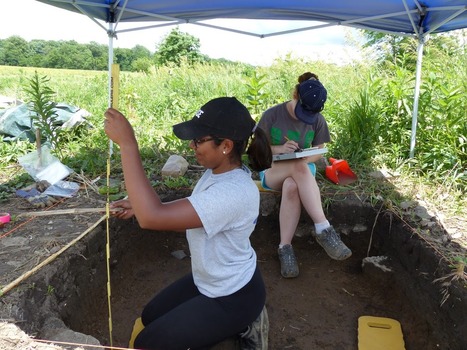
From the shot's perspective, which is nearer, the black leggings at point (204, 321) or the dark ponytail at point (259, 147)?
the black leggings at point (204, 321)

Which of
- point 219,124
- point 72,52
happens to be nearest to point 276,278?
point 219,124

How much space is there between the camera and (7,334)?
1.66m

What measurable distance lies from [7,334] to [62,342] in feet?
0.76

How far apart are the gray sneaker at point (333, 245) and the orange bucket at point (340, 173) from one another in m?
0.91

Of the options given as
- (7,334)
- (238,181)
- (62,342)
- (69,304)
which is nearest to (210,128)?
(238,181)

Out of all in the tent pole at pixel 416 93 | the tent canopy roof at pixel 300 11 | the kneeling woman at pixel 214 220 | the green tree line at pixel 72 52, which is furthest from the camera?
the green tree line at pixel 72 52

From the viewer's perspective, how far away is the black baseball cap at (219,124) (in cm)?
160

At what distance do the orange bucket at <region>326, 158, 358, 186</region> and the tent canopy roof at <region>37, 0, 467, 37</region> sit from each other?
1.32 m

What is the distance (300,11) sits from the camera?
11.8ft

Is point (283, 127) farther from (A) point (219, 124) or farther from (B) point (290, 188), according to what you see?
(A) point (219, 124)

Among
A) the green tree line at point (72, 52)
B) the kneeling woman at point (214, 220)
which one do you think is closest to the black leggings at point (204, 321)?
the kneeling woman at point (214, 220)

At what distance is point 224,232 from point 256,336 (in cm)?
61

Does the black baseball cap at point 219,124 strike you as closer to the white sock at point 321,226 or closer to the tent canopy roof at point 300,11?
the white sock at point 321,226

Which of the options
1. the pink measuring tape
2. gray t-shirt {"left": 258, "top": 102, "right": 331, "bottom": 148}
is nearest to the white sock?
gray t-shirt {"left": 258, "top": 102, "right": 331, "bottom": 148}
